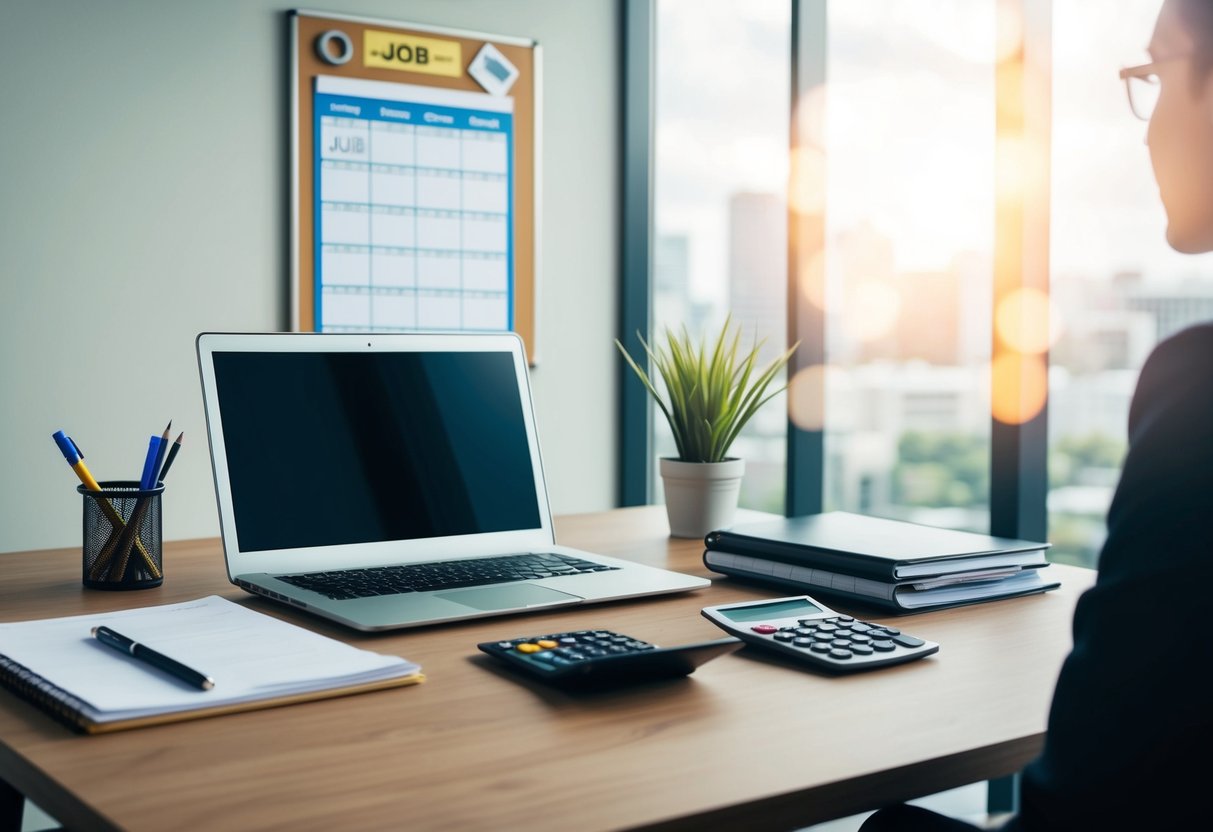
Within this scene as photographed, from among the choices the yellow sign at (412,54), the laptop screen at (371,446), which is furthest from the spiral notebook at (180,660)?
the yellow sign at (412,54)

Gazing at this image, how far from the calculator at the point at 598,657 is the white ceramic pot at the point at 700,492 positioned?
0.72 m

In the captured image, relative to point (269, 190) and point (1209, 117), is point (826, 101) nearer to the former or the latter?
point (269, 190)

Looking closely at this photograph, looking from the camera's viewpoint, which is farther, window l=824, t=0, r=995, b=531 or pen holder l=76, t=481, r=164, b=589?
window l=824, t=0, r=995, b=531

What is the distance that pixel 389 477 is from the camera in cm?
135

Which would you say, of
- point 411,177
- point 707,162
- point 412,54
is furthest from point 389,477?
point 707,162

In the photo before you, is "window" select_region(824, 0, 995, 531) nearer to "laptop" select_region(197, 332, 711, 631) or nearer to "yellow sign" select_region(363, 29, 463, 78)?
"laptop" select_region(197, 332, 711, 631)

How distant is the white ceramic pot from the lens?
1.65 metres

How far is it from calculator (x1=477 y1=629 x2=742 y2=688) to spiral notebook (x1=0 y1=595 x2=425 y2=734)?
9 cm

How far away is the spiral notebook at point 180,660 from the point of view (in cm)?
78

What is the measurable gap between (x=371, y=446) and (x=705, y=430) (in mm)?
546

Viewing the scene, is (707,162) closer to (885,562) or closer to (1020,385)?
(1020,385)

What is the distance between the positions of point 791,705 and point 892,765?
0.44 ft

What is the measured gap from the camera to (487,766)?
71cm

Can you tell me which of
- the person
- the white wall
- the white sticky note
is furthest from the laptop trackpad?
the white sticky note
